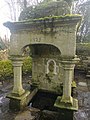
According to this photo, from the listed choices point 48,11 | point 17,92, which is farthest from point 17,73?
point 48,11

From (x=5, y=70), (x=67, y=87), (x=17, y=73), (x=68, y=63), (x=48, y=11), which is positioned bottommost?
(x=67, y=87)

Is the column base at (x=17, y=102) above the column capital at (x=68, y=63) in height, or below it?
below

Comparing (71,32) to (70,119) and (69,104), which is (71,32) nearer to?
(69,104)

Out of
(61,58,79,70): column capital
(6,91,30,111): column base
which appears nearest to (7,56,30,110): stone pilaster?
(6,91,30,111): column base

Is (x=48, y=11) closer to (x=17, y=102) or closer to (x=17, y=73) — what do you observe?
(x=17, y=73)

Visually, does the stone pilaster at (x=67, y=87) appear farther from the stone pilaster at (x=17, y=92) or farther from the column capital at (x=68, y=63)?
the stone pilaster at (x=17, y=92)

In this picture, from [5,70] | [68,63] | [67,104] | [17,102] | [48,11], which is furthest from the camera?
[5,70]

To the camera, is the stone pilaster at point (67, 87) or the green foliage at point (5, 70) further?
the green foliage at point (5, 70)

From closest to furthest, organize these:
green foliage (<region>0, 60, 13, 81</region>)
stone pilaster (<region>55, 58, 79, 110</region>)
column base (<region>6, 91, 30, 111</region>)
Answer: stone pilaster (<region>55, 58, 79, 110</region>)
column base (<region>6, 91, 30, 111</region>)
green foliage (<region>0, 60, 13, 81</region>)

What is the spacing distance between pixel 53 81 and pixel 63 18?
11.8ft

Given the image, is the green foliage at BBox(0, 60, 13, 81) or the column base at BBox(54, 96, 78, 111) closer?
the column base at BBox(54, 96, 78, 111)

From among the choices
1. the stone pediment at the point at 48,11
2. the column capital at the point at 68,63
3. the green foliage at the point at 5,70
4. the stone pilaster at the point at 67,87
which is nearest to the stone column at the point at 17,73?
the stone pilaster at the point at 67,87

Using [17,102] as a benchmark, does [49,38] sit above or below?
above

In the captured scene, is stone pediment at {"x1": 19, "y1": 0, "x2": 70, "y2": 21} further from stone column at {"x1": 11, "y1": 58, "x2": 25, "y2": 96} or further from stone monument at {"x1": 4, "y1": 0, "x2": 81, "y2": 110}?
stone column at {"x1": 11, "y1": 58, "x2": 25, "y2": 96}
